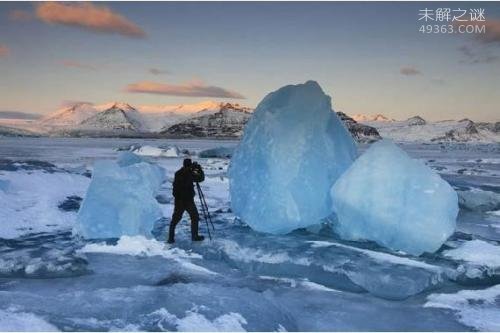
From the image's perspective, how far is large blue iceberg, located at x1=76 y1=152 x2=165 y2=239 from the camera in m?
9.75

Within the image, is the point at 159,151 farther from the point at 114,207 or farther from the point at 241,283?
the point at 241,283

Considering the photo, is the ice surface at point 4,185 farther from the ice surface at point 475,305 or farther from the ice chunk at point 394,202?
the ice surface at point 475,305

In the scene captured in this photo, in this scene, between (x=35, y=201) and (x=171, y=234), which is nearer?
(x=171, y=234)

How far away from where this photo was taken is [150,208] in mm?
10312

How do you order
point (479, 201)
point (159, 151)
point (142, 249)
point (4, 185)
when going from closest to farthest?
1. point (142, 249)
2. point (4, 185)
3. point (479, 201)
4. point (159, 151)

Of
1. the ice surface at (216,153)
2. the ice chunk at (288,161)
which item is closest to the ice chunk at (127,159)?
the ice chunk at (288,161)

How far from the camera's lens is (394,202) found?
9.01 metres

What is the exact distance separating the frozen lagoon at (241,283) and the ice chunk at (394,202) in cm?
31

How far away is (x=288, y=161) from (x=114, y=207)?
11.7ft

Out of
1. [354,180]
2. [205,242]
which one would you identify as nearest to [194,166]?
[205,242]

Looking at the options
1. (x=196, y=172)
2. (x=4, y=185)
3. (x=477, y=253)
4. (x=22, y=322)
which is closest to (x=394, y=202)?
(x=477, y=253)

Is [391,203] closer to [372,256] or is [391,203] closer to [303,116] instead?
[372,256]

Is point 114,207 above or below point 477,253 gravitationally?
above

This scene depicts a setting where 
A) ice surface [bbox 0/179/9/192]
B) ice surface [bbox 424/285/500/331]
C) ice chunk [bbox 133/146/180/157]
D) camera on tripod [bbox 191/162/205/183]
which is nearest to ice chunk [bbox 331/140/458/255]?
ice surface [bbox 424/285/500/331]
